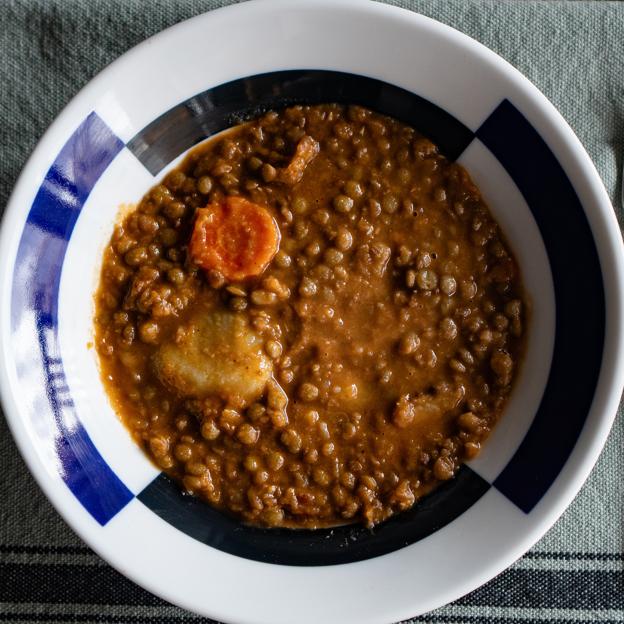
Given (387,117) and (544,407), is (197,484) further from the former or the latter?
(387,117)

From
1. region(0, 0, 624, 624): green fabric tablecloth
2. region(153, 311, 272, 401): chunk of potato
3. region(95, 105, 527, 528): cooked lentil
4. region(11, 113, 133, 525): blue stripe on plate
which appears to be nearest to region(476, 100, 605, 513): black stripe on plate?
region(95, 105, 527, 528): cooked lentil

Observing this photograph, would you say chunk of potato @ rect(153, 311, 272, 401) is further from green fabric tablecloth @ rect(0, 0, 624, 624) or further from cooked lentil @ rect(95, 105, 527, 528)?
green fabric tablecloth @ rect(0, 0, 624, 624)

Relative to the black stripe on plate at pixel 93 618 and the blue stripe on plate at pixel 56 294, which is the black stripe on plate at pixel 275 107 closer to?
the blue stripe on plate at pixel 56 294

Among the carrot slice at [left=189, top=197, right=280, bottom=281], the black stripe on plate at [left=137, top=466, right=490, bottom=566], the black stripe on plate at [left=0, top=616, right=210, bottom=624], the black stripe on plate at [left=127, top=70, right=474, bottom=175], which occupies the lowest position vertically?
the black stripe on plate at [left=0, top=616, right=210, bottom=624]

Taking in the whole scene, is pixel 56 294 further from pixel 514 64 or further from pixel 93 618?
pixel 514 64

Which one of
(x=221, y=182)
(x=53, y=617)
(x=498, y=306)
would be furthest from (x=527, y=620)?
(x=221, y=182)

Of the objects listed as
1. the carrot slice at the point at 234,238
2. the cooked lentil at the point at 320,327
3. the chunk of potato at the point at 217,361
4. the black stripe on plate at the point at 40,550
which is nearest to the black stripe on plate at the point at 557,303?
the cooked lentil at the point at 320,327
